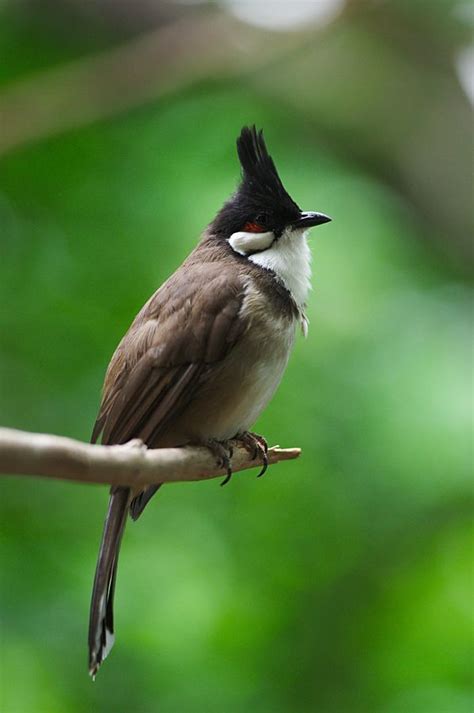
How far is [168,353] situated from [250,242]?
65cm

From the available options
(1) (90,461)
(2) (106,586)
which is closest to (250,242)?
(2) (106,586)

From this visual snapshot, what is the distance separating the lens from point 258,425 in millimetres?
4344

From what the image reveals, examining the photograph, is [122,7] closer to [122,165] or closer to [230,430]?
[122,165]

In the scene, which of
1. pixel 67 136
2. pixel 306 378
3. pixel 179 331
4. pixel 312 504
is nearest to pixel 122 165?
pixel 67 136

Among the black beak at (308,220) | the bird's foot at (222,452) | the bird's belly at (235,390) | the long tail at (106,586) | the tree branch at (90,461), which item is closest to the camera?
the tree branch at (90,461)

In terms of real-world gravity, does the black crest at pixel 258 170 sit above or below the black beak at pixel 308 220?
above

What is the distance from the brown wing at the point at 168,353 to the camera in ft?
8.69

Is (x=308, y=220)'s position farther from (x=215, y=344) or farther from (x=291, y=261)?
(x=215, y=344)

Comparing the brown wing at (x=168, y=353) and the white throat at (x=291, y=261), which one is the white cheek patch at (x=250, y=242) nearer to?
the white throat at (x=291, y=261)

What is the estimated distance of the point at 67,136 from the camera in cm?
505

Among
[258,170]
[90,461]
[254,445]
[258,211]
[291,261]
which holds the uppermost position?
[258,170]

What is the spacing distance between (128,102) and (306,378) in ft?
5.66

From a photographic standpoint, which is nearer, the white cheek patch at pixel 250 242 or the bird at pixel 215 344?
the bird at pixel 215 344

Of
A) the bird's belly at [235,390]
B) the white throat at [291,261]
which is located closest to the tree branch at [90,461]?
the bird's belly at [235,390]
